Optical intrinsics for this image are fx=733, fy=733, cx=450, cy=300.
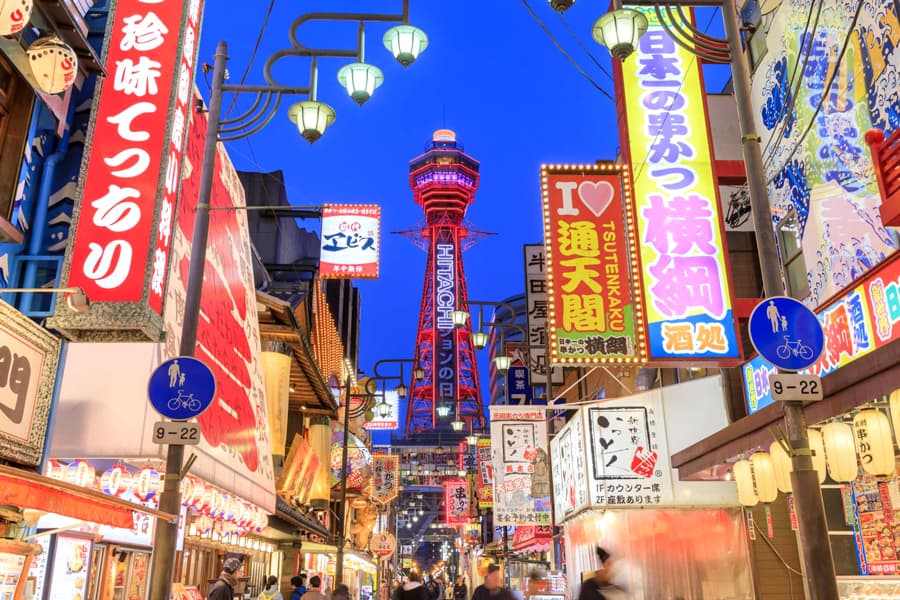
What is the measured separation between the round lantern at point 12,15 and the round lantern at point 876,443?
35.3 feet

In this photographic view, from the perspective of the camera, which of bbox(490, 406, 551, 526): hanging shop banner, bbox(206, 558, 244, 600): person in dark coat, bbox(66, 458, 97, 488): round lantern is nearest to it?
bbox(66, 458, 97, 488): round lantern

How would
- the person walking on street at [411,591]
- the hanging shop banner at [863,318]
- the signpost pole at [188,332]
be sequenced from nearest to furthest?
the signpost pole at [188,332]
the hanging shop banner at [863,318]
the person walking on street at [411,591]

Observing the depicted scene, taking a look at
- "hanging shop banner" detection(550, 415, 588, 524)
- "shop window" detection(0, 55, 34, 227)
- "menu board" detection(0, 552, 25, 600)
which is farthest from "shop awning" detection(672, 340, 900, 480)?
"shop window" detection(0, 55, 34, 227)

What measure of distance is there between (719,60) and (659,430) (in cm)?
833

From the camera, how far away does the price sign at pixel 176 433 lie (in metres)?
8.68

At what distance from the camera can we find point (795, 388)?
24.0 feet

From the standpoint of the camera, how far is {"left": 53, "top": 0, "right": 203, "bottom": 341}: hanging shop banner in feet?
29.8

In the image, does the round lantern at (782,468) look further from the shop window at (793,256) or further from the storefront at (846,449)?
the shop window at (793,256)

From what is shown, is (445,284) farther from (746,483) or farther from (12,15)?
(12,15)

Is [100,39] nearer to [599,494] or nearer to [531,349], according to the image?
[599,494]

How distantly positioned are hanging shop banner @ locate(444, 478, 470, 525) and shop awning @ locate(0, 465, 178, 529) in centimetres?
4153

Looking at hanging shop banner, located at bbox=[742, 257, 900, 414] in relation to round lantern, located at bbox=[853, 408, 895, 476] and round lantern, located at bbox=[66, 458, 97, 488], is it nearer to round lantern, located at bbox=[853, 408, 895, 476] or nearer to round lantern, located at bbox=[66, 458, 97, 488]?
round lantern, located at bbox=[853, 408, 895, 476]

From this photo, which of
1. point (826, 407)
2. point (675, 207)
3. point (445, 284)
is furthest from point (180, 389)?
point (445, 284)

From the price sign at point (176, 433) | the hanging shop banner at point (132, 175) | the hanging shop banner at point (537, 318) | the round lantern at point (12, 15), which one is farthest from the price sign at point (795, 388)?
the hanging shop banner at point (537, 318)
